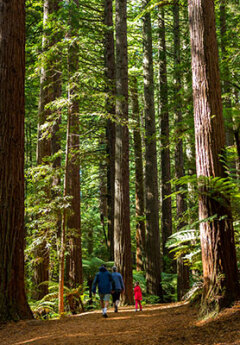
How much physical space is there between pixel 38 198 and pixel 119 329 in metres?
4.82

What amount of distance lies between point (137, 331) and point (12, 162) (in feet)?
15.0

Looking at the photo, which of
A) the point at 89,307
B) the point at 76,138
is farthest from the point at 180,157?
the point at 89,307

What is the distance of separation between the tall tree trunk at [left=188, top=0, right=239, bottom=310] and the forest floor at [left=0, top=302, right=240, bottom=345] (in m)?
0.45

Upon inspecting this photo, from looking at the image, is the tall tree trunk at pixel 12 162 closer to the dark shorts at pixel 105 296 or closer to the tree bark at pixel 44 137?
the tree bark at pixel 44 137

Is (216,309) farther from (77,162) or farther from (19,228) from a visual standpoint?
(77,162)

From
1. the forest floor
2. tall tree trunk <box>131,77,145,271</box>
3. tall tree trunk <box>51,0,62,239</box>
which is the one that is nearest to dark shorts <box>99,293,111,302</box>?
the forest floor

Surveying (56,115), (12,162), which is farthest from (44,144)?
(12,162)

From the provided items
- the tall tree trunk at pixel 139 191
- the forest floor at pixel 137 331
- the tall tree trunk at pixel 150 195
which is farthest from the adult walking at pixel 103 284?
the tall tree trunk at pixel 139 191

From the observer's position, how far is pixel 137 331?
6070 mm

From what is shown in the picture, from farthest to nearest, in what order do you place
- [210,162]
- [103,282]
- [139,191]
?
1. [139,191]
2. [103,282]
3. [210,162]

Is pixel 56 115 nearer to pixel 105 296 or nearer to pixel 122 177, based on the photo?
pixel 122 177

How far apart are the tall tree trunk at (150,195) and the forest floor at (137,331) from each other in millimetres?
7986

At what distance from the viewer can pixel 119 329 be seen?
253 inches

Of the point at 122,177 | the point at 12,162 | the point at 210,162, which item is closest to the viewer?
the point at 210,162
